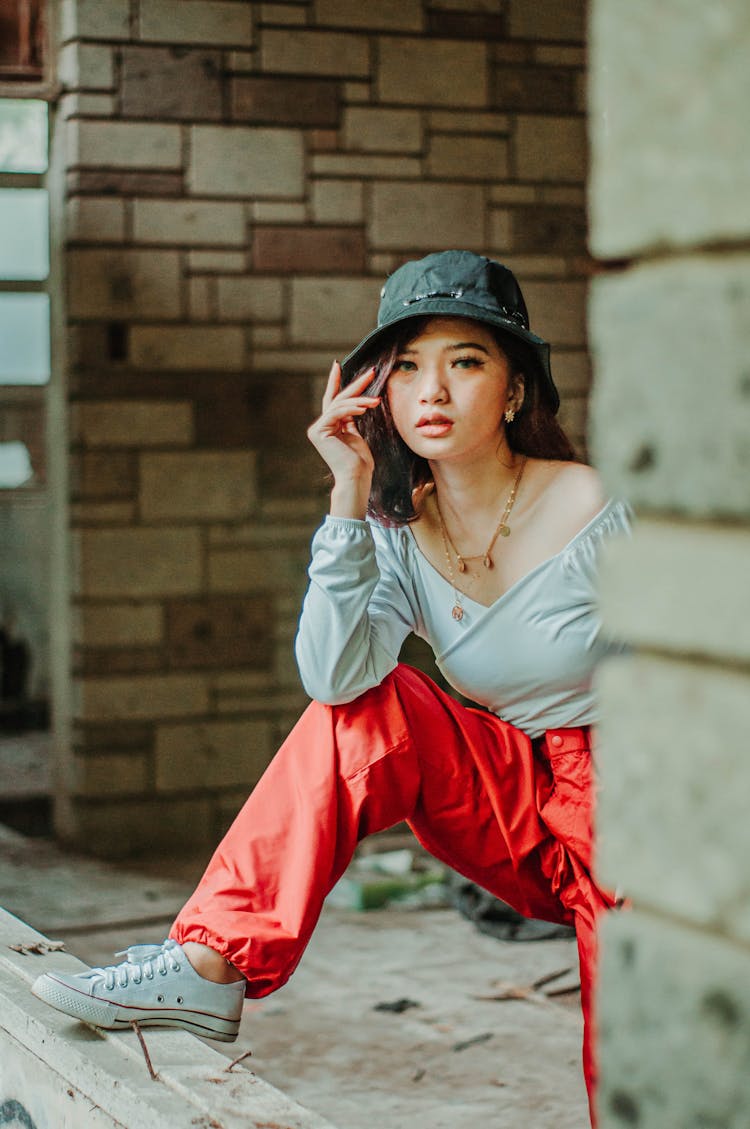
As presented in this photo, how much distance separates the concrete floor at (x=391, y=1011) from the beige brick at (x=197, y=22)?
2539 mm

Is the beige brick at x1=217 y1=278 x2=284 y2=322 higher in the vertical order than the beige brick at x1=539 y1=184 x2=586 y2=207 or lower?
lower

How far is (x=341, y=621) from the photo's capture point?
87.1 inches

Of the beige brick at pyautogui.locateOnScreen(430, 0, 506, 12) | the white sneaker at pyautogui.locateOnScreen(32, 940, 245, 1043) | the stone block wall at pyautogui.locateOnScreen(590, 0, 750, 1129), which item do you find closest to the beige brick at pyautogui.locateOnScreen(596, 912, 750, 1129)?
the stone block wall at pyautogui.locateOnScreen(590, 0, 750, 1129)

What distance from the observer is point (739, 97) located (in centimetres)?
88

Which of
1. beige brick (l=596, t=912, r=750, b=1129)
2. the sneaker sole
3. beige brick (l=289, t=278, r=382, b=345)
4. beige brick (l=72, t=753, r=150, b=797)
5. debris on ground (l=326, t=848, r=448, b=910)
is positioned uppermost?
beige brick (l=289, t=278, r=382, b=345)

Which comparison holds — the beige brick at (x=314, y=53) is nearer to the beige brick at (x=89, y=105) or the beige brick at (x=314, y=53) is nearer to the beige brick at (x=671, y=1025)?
the beige brick at (x=89, y=105)

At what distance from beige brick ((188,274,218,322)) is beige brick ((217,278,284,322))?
0.02m

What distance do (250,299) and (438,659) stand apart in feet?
7.65

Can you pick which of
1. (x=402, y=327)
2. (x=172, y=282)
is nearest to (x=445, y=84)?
(x=172, y=282)

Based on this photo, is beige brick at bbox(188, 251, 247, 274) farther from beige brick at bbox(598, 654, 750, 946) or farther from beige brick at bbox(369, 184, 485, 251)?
beige brick at bbox(598, 654, 750, 946)

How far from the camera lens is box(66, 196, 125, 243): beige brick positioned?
438 centimetres

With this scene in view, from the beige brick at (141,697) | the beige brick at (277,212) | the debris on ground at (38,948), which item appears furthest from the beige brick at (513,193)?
the debris on ground at (38,948)

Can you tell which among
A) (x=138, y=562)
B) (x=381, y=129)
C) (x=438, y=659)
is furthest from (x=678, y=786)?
(x=381, y=129)

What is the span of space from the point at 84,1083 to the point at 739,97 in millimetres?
1788
